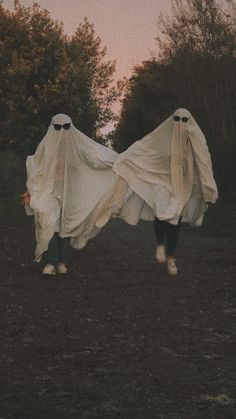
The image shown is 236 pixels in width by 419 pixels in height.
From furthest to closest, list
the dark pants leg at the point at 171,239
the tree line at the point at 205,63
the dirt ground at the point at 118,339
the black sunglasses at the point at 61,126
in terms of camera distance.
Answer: the tree line at the point at 205,63 → the dark pants leg at the point at 171,239 → the black sunglasses at the point at 61,126 → the dirt ground at the point at 118,339

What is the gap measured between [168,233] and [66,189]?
1420mm

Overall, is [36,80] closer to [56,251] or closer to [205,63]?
[205,63]

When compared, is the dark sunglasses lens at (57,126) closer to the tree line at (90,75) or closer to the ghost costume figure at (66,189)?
the ghost costume figure at (66,189)

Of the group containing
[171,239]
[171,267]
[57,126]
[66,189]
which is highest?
[57,126]

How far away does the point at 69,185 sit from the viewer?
9.52 meters

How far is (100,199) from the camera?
965 cm

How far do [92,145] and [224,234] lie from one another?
19.6 feet

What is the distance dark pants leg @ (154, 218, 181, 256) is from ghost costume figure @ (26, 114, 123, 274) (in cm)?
67

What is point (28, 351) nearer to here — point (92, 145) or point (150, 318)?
point (150, 318)

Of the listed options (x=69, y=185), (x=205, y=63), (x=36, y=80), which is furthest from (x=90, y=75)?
(x=69, y=185)

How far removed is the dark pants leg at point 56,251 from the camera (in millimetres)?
9180

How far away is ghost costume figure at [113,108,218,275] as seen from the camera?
938 centimetres

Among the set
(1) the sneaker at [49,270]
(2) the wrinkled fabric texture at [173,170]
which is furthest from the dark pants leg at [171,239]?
(1) the sneaker at [49,270]

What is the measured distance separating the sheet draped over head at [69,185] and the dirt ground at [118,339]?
0.63m
